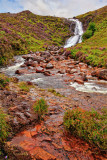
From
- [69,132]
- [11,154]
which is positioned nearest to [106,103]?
[69,132]

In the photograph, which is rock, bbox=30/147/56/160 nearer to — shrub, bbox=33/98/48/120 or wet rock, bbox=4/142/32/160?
wet rock, bbox=4/142/32/160

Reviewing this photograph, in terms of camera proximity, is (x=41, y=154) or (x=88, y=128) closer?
(x=41, y=154)

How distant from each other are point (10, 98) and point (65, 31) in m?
65.3

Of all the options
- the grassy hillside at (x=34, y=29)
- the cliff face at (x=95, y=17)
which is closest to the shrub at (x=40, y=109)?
the grassy hillside at (x=34, y=29)

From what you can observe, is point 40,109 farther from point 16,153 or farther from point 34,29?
point 34,29

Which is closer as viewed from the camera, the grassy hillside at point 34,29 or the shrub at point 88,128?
the shrub at point 88,128

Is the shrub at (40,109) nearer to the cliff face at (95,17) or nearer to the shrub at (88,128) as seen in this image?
the shrub at (88,128)

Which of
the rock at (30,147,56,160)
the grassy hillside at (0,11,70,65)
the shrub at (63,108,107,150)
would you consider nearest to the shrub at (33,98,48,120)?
the shrub at (63,108,107,150)

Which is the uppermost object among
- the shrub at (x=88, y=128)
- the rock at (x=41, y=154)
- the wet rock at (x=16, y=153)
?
the shrub at (x=88, y=128)

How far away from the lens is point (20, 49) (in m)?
28.2

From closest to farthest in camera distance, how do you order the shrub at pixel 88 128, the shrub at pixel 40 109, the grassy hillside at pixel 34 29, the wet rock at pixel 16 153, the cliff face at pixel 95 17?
the wet rock at pixel 16 153 → the shrub at pixel 88 128 → the shrub at pixel 40 109 → the grassy hillside at pixel 34 29 → the cliff face at pixel 95 17

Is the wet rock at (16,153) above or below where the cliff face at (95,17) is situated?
below

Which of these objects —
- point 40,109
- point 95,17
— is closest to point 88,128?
point 40,109

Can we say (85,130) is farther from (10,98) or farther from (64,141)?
(10,98)
